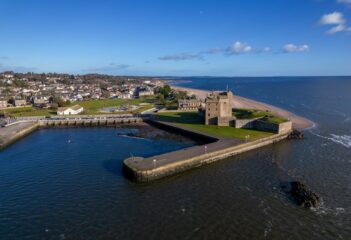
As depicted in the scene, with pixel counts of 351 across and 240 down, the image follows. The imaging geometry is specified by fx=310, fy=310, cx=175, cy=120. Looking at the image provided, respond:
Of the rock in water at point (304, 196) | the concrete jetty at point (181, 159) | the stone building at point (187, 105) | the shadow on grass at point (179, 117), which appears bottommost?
the rock in water at point (304, 196)

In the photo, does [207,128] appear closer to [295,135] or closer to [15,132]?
[295,135]

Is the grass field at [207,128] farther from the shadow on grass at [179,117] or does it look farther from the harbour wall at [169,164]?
the harbour wall at [169,164]

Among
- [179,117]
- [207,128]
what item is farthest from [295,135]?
[179,117]

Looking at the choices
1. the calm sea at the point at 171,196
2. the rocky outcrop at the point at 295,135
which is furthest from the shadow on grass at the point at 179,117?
the rocky outcrop at the point at 295,135

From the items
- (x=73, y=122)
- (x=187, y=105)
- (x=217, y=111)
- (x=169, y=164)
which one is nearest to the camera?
(x=169, y=164)

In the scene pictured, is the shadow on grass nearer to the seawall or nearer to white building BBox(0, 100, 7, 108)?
the seawall

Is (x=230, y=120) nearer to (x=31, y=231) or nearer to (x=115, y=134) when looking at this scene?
(x=115, y=134)

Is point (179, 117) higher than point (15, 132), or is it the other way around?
point (179, 117)

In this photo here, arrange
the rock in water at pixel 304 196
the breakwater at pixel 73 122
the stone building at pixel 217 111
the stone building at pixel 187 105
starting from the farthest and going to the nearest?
the stone building at pixel 187 105 < the breakwater at pixel 73 122 < the stone building at pixel 217 111 < the rock in water at pixel 304 196
